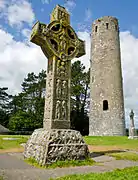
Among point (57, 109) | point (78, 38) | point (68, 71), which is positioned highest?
point (78, 38)

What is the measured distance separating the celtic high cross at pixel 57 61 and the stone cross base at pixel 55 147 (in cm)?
46

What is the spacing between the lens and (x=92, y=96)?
26797 mm

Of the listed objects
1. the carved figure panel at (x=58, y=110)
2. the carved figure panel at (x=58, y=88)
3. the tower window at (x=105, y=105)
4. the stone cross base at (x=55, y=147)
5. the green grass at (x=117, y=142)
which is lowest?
the green grass at (x=117, y=142)

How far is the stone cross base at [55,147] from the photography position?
19.2ft

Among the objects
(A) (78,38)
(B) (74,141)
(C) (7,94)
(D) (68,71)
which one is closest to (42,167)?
(B) (74,141)

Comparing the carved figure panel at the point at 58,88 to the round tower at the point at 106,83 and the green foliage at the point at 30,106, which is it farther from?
the green foliage at the point at 30,106

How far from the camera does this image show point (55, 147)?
5996 millimetres

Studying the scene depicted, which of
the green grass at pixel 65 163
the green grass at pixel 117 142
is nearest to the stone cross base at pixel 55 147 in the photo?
the green grass at pixel 65 163

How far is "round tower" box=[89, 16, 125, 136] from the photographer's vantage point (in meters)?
25.0

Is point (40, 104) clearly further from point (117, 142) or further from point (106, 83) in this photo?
point (117, 142)

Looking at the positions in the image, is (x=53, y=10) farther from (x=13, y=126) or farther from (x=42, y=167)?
(x=13, y=126)

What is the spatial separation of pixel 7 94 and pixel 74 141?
50.2 m

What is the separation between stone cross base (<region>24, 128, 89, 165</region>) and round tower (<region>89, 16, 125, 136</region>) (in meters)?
18.8

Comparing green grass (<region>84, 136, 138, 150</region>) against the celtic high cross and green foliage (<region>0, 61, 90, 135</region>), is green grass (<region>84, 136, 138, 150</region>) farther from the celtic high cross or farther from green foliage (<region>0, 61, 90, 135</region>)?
green foliage (<region>0, 61, 90, 135</region>)
